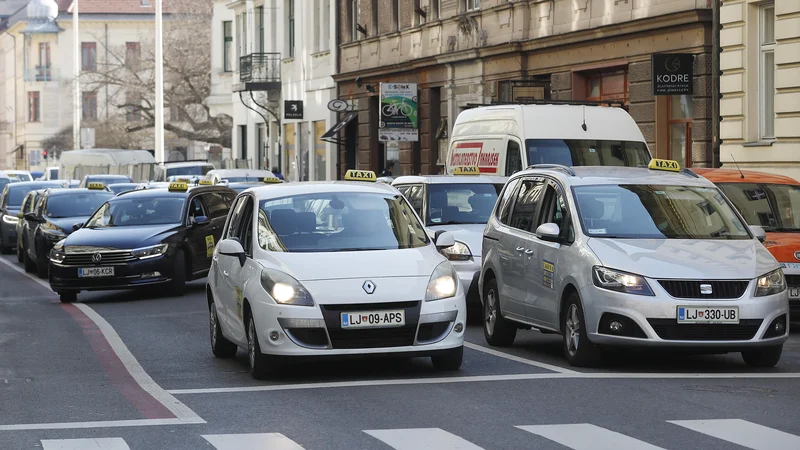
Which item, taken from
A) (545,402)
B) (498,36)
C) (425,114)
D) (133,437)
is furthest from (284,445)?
(425,114)

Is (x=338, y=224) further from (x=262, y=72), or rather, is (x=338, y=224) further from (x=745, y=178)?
(x=262, y=72)

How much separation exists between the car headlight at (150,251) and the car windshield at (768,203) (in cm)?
827

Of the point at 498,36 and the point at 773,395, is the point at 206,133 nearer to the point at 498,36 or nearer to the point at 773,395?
the point at 498,36

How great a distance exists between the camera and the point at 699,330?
12.0 m

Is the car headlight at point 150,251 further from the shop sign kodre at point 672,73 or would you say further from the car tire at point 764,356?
the car tire at point 764,356

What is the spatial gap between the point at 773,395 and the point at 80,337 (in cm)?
818

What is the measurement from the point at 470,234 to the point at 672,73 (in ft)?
32.2

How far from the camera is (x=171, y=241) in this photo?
22.5m

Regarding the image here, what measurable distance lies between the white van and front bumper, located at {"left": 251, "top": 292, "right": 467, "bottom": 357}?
10.4m

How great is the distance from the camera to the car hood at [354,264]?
11.9m

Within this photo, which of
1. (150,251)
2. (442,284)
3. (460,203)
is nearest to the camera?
(442,284)

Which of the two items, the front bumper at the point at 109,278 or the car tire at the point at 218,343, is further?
the front bumper at the point at 109,278

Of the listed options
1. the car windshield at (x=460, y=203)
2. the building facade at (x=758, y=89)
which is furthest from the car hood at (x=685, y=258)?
the building facade at (x=758, y=89)

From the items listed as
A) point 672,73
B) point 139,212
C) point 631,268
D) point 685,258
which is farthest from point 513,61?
point 631,268
